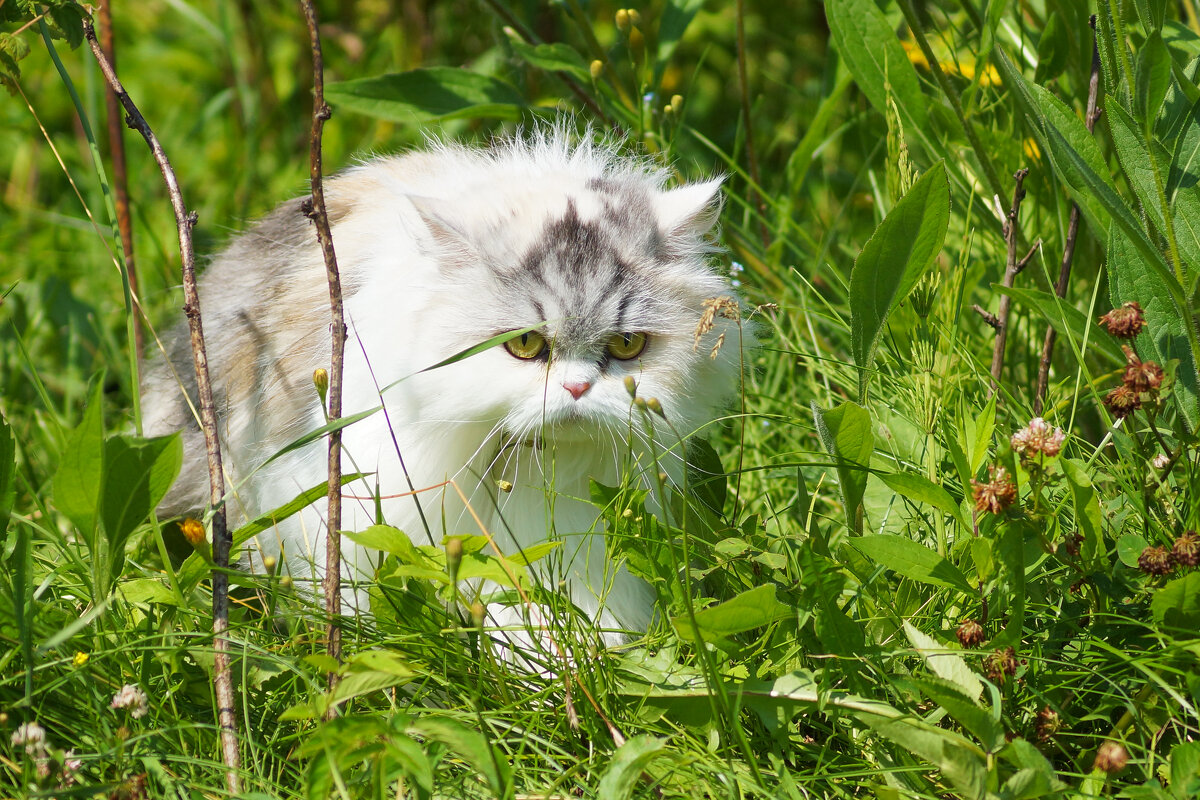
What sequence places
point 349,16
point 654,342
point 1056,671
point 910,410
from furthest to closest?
point 349,16 → point 910,410 → point 654,342 → point 1056,671

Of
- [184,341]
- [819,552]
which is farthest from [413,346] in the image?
[184,341]

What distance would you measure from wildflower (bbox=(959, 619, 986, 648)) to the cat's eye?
0.67 metres

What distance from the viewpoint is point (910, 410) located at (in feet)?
6.53

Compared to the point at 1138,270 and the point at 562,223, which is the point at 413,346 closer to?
the point at 562,223

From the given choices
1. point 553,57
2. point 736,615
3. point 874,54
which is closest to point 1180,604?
point 736,615

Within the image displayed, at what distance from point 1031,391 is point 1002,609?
3.05ft

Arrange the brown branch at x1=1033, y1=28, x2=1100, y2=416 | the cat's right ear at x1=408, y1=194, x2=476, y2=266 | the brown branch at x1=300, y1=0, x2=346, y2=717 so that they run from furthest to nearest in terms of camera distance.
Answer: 1. the brown branch at x1=1033, y1=28, x2=1100, y2=416
2. the cat's right ear at x1=408, y1=194, x2=476, y2=266
3. the brown branch at x1=300, y1=0, x2=346, y2=717

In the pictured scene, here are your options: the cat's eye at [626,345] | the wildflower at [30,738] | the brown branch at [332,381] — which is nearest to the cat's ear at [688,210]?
the cat's eye at [626,345]

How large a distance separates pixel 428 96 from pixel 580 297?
1048 millimetres

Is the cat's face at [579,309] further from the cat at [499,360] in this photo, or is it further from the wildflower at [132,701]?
the wildflower at [132,701]

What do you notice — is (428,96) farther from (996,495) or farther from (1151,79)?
(996,495)

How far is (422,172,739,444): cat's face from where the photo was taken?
167 centimetres

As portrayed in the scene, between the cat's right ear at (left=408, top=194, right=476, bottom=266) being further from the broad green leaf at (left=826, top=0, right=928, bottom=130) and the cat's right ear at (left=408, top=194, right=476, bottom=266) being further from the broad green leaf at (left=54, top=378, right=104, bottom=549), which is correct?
the broad green leaf at (left=826, top=0, right=928, bottom=130)

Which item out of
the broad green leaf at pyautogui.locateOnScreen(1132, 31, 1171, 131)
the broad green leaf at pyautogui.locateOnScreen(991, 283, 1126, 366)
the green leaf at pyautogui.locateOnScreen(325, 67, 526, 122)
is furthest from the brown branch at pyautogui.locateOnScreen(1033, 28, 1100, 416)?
the green leaf at pyautogui.locateOnScreen(325, 67, 526, 122)
